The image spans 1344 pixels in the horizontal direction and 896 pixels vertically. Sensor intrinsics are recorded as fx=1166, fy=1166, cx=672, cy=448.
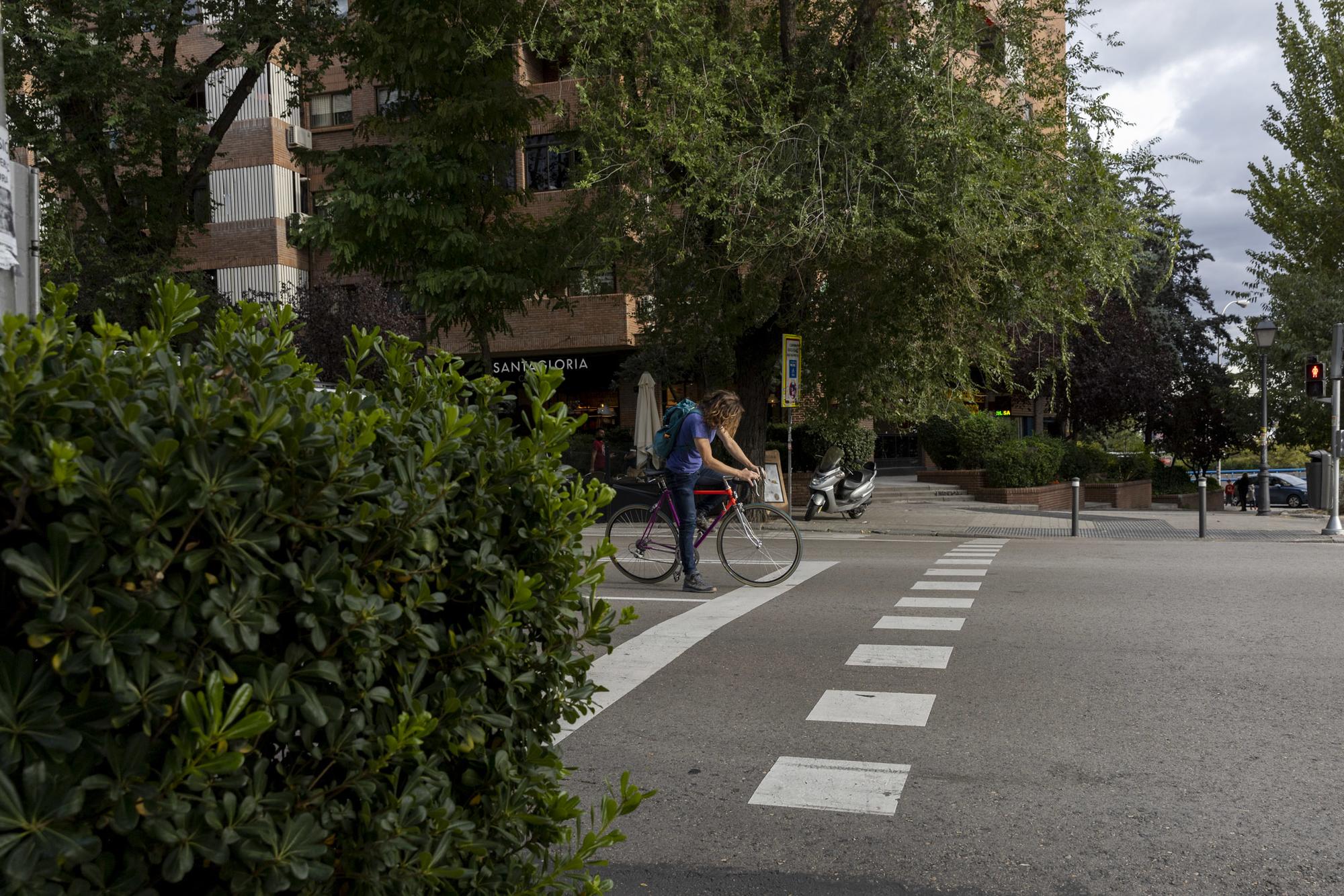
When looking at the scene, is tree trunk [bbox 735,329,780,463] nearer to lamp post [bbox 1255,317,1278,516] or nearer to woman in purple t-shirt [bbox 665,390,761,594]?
woman in purple t-shirt [bbox 665,390,761,594]

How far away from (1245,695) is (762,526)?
4861mm

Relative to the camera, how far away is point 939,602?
948cm

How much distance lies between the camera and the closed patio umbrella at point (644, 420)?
77.9 feet

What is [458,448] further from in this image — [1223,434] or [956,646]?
[1223,434]

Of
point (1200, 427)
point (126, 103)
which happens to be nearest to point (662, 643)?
point (126, 103)

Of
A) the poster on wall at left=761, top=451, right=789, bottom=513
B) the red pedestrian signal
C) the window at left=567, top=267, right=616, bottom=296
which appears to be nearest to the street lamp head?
the red pedestrian signal

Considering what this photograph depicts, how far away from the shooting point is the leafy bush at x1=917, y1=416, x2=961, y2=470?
3062 cm

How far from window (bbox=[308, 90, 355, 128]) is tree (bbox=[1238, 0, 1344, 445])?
25.7 meters

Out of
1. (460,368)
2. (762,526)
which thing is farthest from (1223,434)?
(460,368)

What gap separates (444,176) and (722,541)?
9103 mm

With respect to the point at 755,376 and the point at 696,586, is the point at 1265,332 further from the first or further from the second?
the point at 696,586

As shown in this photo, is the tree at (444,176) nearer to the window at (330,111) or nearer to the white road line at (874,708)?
the white road line at (874,708)

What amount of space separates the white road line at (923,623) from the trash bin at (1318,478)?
17.2m

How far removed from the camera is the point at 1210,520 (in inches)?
891
